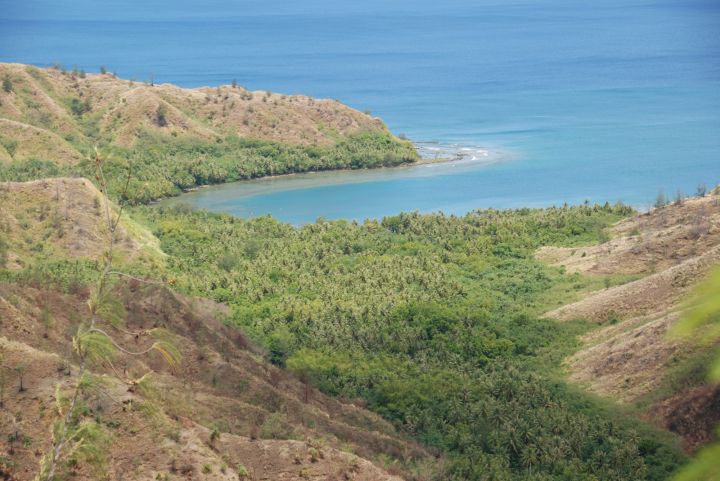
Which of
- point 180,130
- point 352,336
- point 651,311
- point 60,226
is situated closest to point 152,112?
point 180,130

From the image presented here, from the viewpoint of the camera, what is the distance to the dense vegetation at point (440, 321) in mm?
40781

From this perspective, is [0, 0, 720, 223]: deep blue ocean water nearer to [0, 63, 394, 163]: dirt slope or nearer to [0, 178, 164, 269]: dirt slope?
[0, 63, 394, 163]: dirt slope

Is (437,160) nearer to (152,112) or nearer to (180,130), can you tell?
(180,130)

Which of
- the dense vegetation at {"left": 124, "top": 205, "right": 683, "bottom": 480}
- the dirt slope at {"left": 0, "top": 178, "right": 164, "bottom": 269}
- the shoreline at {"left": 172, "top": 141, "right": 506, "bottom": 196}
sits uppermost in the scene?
the shoreline at {"left": 172, "top": 141, "right": 506, "bottom": 196}

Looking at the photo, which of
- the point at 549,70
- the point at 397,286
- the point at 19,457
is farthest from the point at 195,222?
the point at 549,70

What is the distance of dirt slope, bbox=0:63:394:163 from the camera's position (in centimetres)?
11150

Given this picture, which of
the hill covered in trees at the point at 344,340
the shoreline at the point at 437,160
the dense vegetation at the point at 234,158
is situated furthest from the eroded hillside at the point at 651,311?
the dense vegetation at the point at 234,158

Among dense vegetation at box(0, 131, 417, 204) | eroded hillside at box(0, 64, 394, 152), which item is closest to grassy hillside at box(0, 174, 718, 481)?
dense vegetation at box(0, 131, 417, 204)

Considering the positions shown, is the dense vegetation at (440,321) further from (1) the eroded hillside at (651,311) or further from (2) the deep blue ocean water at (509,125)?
(2) the deep blue ocean water at (509,125)

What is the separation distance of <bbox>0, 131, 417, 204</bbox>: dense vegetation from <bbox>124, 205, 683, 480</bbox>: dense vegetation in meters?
15.9

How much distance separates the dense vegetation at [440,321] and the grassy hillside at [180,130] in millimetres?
20837

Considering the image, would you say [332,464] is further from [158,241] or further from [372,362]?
[158,241]

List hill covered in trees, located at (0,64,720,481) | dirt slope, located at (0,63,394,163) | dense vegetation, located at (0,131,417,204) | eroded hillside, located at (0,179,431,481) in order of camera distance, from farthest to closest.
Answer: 1. dirt slope, located at (0,63,394,163)
2. dense vegetation, located at (0,131,417,204)
3. hill covered in trees, located at (0,64,720,481)
4. eroded hillside, located at (0,179,431,481)

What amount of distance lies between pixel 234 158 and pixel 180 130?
823 centimetres
